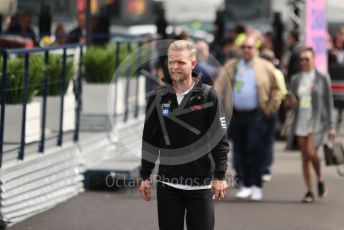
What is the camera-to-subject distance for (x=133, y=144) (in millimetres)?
15297

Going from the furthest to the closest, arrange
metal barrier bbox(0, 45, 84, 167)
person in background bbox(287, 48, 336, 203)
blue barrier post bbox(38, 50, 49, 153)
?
person in background bbox(287, 48, 336, 203), blue barrier post bbox(38, 50, 49, 153), metal barrier bbox(0, 45, 84, 167)

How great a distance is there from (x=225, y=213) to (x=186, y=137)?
4250mm


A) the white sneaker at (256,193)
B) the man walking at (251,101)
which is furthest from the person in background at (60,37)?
the white sneaker at (256,193)

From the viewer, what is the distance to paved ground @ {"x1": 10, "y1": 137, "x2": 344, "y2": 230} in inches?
418

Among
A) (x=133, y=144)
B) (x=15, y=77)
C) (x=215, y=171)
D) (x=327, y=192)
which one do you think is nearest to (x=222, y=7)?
(x=133, y=144)

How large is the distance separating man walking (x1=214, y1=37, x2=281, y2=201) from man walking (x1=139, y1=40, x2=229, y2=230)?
16.8 ft

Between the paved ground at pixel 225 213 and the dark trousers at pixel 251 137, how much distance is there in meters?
0.32

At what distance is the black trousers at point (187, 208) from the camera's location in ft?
24.2

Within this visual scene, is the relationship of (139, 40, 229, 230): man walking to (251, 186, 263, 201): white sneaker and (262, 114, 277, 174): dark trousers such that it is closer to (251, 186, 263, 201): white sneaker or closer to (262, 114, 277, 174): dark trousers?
(251, 186, 263, 201): white sneaker

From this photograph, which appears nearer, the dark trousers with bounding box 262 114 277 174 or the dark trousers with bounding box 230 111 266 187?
the dark trousers with bounding box 230 111 266 187

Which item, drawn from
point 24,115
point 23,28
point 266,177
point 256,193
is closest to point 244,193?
point 256,193

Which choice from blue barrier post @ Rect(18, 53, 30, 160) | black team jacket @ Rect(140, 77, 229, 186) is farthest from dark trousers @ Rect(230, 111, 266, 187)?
black team jacket @ Rect(140, 77, 229, 186)

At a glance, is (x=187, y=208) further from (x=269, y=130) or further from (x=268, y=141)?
(x=268, y=141)

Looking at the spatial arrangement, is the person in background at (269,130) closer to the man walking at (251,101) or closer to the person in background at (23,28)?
the man walking at (251,101)
